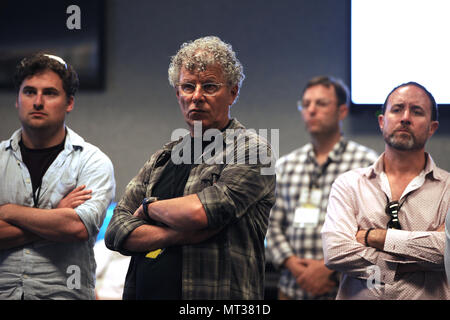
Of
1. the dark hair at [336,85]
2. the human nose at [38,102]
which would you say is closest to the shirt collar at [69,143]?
the human nose at [38,102]

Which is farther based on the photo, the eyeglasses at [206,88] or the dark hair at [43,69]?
the dark hair at [43,69]

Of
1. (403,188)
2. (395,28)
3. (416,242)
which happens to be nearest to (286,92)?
(395,28)

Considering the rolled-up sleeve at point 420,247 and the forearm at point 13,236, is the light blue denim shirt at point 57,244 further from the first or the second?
the rolled-up sleeve at point 420,247

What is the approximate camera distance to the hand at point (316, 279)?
10.1ft

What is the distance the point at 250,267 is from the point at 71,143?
105 centimetres

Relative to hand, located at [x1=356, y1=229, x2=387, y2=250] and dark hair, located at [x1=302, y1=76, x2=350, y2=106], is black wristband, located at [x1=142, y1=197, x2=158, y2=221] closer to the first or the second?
hand, located at [x1=356, y1=229, x2=387, y2=250]

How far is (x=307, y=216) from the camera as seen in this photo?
3.29m

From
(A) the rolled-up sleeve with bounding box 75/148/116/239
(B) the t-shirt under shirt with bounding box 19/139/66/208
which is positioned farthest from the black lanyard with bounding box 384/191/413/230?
(B) the t-shirt under shirt with bounding box 19/139/66/208

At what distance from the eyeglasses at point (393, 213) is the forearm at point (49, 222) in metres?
1.27

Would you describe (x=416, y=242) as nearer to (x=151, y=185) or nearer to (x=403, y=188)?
(x=403, y=188)

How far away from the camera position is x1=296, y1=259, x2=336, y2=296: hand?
3082 mm

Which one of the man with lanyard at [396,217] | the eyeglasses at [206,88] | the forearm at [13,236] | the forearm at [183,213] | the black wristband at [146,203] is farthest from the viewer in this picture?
the forearm at [13,236]

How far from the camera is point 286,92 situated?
13.7 ft

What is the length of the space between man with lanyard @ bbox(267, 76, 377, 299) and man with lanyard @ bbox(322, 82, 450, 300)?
2.44ft
